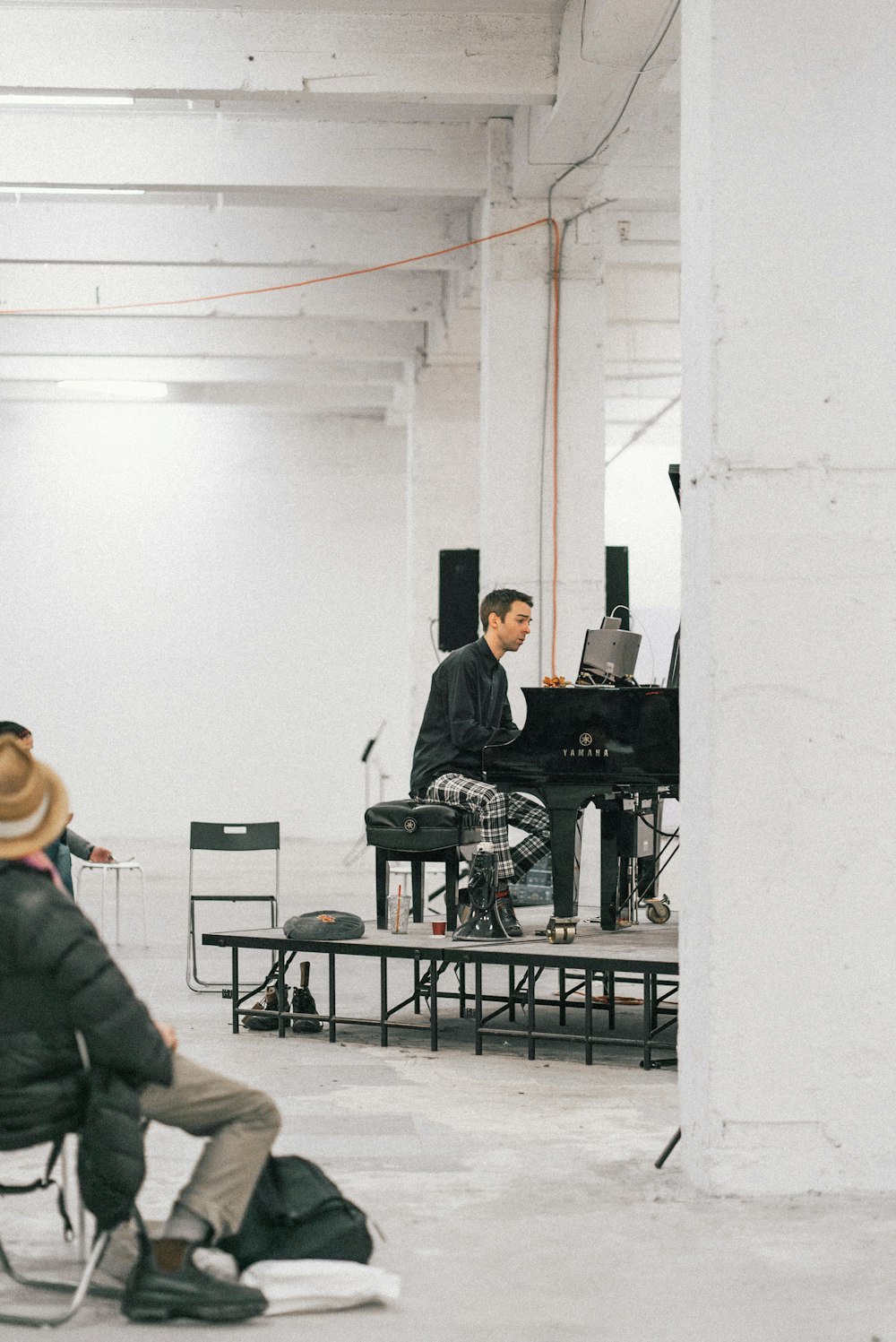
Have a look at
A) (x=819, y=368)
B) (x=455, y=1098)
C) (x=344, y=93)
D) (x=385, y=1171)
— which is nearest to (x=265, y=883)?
(x=344, y=93)

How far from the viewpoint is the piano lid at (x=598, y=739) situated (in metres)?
6.12

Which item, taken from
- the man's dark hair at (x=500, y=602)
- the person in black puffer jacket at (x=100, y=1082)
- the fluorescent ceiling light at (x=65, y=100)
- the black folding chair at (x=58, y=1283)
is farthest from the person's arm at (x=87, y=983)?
the fluorescent ceiling light at (x=65, y=100)

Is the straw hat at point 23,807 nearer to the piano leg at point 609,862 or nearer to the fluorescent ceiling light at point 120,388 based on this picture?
the piano leg at point 609,862

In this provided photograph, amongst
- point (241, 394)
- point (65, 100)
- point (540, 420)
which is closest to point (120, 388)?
point (241, 394)

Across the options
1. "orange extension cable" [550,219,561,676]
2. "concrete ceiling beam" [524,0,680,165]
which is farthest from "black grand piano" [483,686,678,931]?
"concrete ceiling beam" [524,0,680,165]

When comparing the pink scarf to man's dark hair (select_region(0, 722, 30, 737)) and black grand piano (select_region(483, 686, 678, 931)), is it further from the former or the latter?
black grand piano (select_region(483, 686, 678, 931))

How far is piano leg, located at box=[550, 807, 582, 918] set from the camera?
6062 mm

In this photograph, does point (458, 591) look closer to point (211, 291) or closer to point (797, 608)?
point (211, 291)

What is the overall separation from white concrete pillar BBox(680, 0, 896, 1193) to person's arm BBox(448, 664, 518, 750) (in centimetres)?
247

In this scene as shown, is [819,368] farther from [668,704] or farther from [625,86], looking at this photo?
[625,86]

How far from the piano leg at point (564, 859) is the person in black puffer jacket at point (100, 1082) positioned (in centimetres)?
302

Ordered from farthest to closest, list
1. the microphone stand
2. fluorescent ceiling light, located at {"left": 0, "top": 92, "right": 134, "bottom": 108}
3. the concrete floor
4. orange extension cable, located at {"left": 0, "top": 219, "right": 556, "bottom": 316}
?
the microphone stand < orange extension cable, located at {"left": 0, "top": 219, "right": 556, "bottom": 316} < fluorescent ceiling light, located at {"left": 0, "top": 92, "right": 134, "bottom": 108} < the concrete floor

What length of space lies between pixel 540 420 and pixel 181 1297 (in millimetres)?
6316

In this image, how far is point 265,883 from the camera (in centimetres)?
1143
